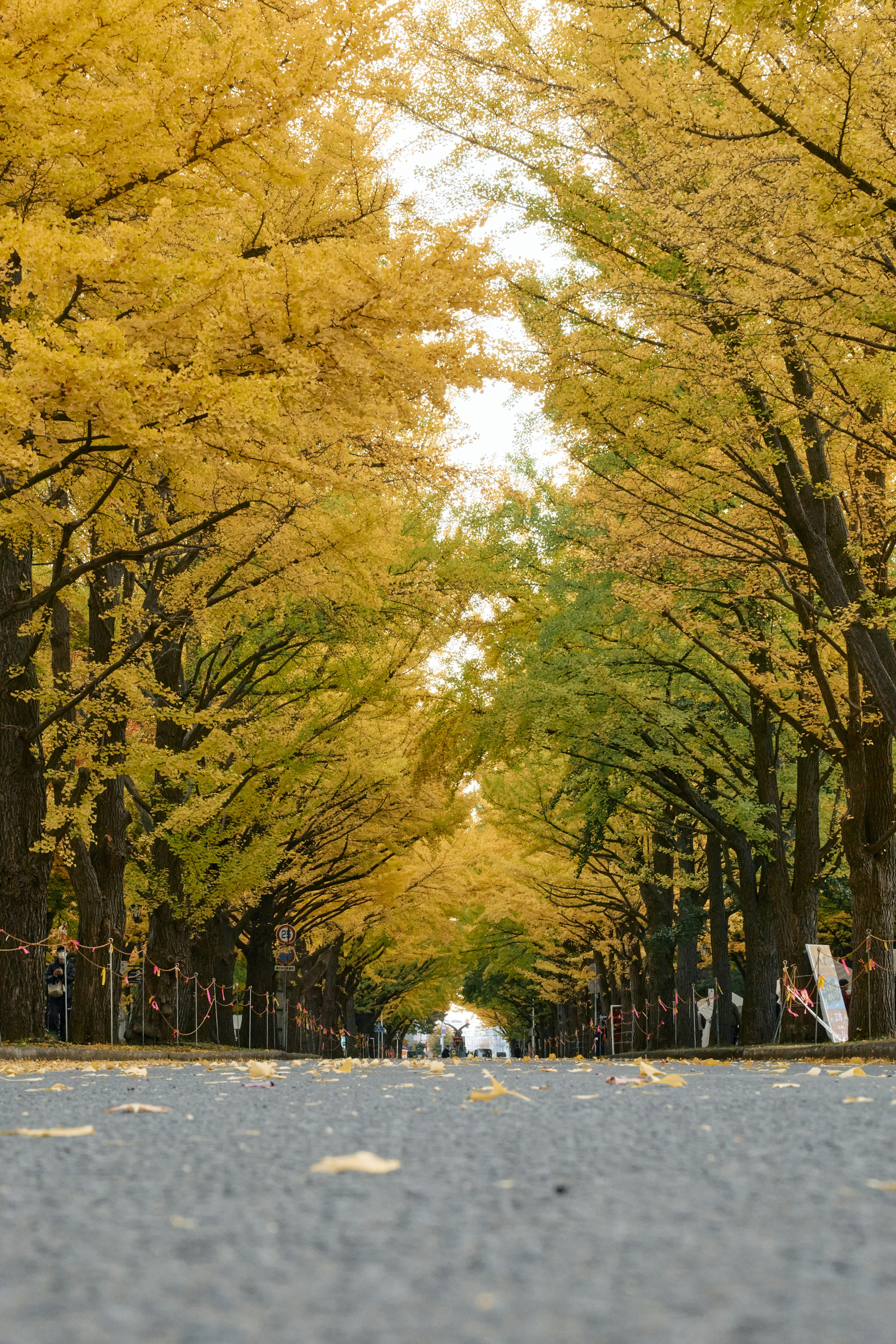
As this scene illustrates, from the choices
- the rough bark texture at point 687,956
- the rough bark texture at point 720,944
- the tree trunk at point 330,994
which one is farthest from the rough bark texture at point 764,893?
the tree trunk at point 330,994

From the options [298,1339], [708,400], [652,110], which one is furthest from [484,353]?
[298,1339]

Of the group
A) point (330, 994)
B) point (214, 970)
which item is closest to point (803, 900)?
point (214, 970)

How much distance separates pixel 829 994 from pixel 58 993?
15.1m

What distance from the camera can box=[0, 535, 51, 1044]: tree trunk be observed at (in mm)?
13148

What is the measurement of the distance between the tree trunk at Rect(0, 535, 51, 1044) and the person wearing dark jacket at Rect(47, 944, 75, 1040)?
1081 centimetres

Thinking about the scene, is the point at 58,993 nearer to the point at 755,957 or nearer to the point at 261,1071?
the point at 755,957

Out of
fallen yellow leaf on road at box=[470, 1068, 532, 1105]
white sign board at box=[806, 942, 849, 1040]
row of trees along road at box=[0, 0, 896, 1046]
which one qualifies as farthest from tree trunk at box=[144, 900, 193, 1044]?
fallen yellow leaf on road at box=[470, 1068, 532, 1105]

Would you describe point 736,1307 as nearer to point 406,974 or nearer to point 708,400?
point 708,400

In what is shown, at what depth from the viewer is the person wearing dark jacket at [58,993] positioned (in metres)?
24.3

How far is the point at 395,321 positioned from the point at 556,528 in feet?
33.8

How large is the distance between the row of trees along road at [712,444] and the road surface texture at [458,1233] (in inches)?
271

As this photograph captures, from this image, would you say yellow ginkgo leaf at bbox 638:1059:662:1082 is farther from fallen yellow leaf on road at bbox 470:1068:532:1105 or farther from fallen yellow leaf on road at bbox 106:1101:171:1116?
fallen yellow leaf on road at bbox 106:1101:171:1116

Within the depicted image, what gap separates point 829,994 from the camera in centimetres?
1598

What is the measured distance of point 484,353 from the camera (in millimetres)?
9445
